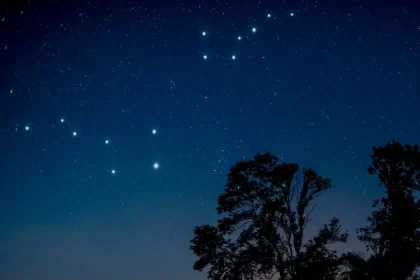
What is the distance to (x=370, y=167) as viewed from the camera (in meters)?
21.2

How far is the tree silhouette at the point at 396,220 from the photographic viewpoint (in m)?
17.8

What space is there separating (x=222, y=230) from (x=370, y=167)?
32.9ft

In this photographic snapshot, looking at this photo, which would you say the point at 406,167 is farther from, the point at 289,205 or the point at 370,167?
the point at 289,205

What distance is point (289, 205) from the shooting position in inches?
856

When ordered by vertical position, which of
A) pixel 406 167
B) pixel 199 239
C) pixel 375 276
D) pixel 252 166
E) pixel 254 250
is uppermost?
pixel 252 166

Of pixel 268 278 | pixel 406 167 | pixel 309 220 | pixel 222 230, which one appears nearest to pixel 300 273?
pixel 268 278

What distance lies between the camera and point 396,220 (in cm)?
1853

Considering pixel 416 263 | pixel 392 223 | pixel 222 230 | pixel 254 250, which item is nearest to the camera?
pixel 416 263

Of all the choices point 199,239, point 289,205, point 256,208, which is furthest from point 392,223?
point 199,239

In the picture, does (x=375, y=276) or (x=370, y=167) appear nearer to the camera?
(x=375, y=276)

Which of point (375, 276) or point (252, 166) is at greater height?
point (252, 166)

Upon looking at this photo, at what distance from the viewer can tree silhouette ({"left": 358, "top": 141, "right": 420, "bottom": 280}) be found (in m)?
17.8

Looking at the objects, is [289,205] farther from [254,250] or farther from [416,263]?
[416,263]

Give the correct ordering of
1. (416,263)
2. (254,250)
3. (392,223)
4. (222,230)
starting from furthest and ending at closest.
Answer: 1. (222,230)
2. (254,250)
3. (392,223)
4. (416,263)
